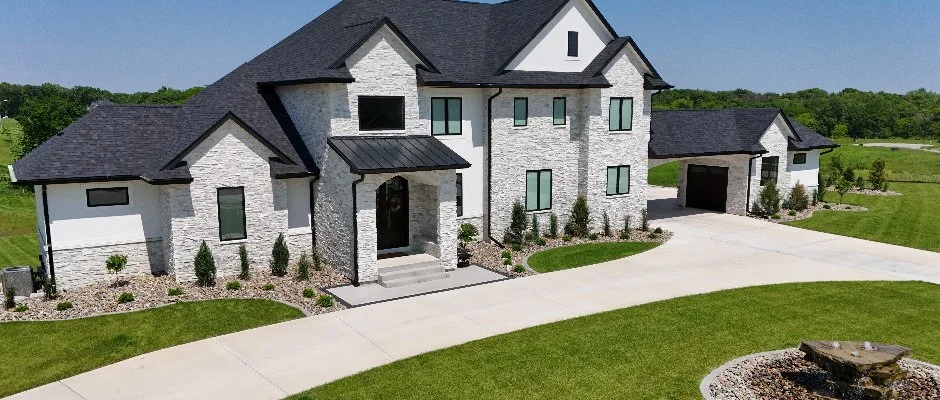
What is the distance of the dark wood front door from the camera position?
2169 cm

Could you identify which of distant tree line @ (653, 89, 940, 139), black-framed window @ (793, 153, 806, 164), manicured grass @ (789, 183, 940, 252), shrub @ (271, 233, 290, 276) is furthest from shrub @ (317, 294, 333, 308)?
distant tree line @ (653, 89, 940, 139)

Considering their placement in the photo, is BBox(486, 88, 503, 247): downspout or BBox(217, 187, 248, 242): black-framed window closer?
BBox(217, 187, 248, 242): black-framed window

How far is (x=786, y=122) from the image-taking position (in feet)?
106

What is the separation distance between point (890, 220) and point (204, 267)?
29743mm

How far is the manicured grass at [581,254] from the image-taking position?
70.8ft

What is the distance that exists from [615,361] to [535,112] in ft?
43.1

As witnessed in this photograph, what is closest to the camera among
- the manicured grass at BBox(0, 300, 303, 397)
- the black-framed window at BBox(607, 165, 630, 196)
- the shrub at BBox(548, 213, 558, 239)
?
the manicured grass at BBox(0, 300, 303, 397)

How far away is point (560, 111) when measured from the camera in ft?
82.4

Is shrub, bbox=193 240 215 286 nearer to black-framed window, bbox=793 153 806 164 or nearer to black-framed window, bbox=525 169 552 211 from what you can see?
black-framed window, bbox=525 169 552 211

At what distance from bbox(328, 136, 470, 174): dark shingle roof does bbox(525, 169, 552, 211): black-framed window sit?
4.95m

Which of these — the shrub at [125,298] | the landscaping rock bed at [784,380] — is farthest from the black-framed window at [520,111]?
the shrub at [125,298]

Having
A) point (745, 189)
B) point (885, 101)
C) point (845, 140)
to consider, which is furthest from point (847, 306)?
point (885, 101)

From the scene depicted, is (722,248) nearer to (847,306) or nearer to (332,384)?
(847,306)

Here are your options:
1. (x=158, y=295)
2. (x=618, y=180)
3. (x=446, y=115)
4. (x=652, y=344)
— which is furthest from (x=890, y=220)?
(x=158, y=295)
